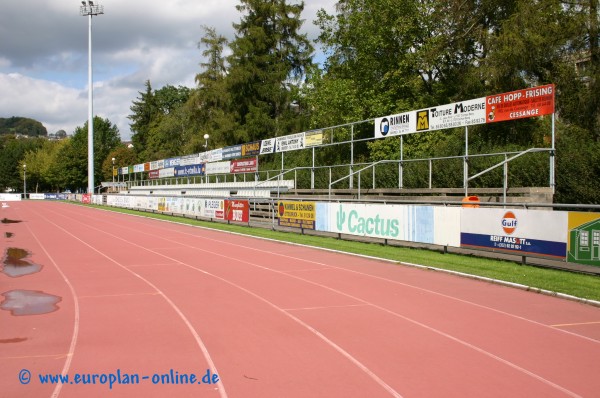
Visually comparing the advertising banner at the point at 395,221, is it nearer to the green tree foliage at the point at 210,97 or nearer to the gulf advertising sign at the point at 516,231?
the gulf advertising sign at the point at 516,231

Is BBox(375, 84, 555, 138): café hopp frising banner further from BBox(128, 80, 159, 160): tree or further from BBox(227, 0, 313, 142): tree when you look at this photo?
BBox(128, 80, 159, 160): tree


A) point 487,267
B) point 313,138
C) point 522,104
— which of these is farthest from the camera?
point 313,138

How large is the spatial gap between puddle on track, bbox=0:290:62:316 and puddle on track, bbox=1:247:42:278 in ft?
8.43

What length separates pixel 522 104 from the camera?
60.6 feet

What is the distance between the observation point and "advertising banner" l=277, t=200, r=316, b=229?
22.3 metres

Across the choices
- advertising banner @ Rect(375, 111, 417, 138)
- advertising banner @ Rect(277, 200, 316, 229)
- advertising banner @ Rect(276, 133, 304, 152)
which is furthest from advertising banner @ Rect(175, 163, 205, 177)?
advertising banner @ Rect(375, 111, 417, 138)

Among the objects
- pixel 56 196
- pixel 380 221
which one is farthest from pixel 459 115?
pixel 56 196

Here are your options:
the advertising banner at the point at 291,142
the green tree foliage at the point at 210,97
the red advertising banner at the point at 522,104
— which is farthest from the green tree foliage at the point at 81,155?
the red advertising banner at the point at 522,104

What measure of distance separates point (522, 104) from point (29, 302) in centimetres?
1648

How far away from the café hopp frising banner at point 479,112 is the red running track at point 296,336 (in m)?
8.70

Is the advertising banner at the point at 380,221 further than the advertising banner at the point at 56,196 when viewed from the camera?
No

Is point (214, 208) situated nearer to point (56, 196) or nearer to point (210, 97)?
point (210, 97)

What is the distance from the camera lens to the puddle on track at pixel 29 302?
28.7 feet

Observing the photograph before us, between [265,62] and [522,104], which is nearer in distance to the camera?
[522,104]
